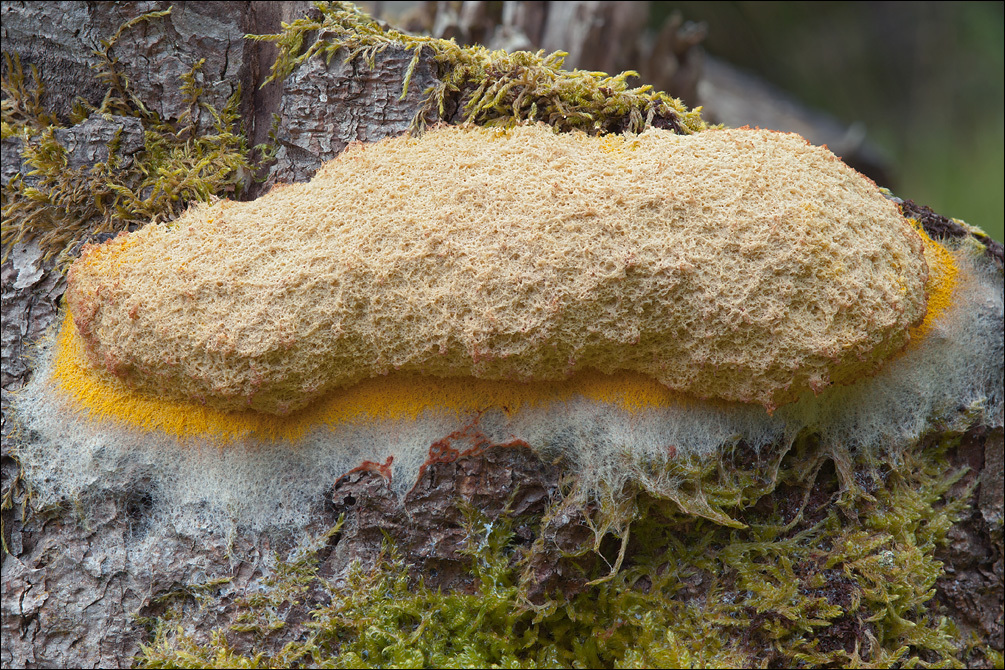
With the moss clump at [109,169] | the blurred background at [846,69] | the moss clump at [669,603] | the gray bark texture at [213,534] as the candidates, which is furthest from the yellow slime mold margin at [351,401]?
Result: the blurred background at [846,69]

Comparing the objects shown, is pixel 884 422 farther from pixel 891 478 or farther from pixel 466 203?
pixel 466 203

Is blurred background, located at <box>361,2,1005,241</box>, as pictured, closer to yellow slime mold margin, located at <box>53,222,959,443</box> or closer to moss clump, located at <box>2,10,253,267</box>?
moss clump, located at <box>2,10,253,267</box>

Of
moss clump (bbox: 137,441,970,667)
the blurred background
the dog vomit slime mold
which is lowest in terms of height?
moss clump (bbox: 137,441,970,667)

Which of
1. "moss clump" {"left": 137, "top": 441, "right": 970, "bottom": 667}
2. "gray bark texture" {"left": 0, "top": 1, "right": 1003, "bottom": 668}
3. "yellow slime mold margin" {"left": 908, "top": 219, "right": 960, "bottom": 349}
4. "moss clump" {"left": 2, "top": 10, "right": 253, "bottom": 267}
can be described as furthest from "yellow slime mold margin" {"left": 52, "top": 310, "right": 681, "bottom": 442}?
"yellow slime mold margin" {"left": 908, "top": 219, "right": 960, "bottom": 349}

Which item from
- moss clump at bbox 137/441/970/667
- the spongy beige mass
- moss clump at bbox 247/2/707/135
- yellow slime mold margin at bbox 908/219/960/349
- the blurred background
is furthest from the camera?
the blurred background

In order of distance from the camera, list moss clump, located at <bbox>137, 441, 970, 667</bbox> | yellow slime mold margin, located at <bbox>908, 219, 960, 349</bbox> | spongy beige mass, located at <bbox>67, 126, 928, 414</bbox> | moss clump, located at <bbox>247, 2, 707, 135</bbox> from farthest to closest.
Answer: moss clump, located at <bbox>247, 2, 707, 135</bbox> < yellow slime mold margin, located at <bbox>908, 219, 960, 349</bbox> < moss clump, located at <bbox>137, 441, 970, 667</bbox> < spongy beige mass, located at <bbox>67, 126, 928, 414</bbox>

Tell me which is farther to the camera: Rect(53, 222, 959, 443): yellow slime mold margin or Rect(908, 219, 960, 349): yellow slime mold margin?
Rect(908, 219, 960, 349): yellow slime mold margin

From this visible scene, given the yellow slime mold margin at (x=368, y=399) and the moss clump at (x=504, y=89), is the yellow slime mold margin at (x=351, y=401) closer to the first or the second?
the yellow slime mold margin at (x=368, y=399)
